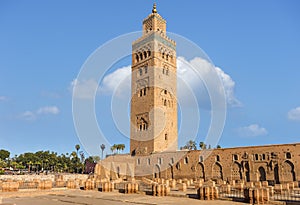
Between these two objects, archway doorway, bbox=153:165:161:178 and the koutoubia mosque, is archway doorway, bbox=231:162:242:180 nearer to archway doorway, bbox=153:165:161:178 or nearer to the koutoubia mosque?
the koutoubia mosque

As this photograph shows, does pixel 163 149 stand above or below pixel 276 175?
above

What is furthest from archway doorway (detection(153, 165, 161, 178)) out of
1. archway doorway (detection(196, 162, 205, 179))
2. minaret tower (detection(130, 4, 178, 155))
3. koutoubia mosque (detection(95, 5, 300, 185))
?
archway doorway (detection(196, 162, 205, 179))

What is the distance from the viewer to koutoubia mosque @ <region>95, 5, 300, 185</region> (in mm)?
27938

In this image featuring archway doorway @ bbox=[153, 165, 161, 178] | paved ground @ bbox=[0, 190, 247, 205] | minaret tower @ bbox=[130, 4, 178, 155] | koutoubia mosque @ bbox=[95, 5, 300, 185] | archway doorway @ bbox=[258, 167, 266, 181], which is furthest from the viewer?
minaret tower @ bbox=[130, 4, 178, 155]

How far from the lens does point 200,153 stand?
33281mm

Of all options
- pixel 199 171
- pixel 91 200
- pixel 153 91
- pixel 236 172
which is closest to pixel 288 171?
pixel 236 172

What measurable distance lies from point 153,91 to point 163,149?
8997mm

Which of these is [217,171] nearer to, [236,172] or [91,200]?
[236,172]

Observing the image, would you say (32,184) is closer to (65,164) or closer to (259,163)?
(259,163)

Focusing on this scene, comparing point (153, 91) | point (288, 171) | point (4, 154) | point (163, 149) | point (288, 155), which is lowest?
point (288, 171)

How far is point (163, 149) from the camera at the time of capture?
41.4 m

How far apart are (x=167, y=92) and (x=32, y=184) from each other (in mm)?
26802

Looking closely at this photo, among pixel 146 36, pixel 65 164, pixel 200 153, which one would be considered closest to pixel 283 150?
pixel 200 153

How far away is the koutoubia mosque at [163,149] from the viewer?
27.9 metres
